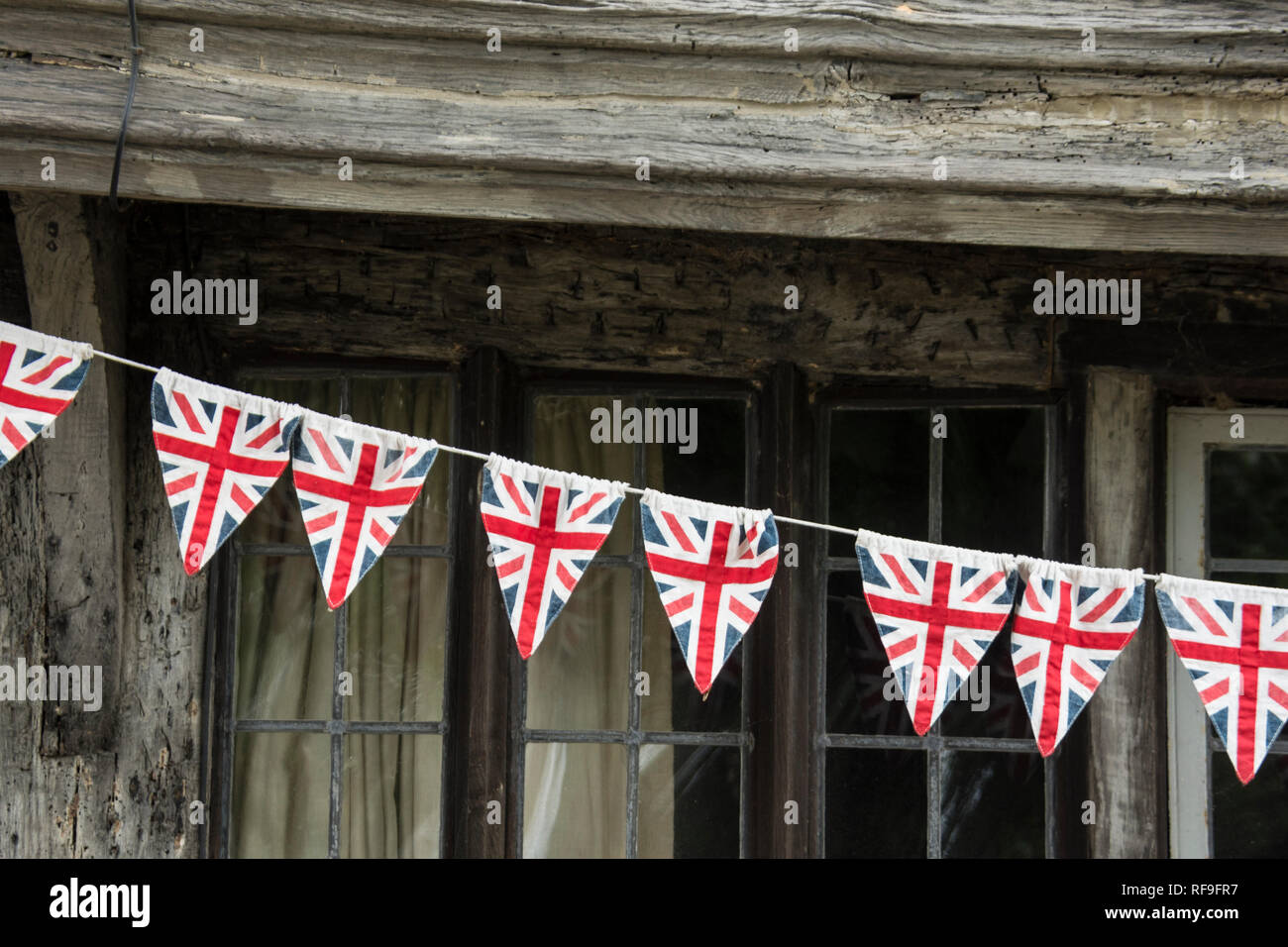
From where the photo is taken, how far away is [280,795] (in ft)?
Answer: 9.95

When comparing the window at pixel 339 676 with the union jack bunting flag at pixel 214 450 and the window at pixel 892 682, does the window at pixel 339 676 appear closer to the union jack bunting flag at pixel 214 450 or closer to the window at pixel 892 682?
the union jack bunting flag at pixel 214 450

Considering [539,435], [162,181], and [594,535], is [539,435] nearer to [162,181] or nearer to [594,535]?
[594,535]

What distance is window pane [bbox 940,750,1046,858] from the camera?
2961 millimetres

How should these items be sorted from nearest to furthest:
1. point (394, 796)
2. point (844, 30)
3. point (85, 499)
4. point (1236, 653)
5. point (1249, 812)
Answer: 1. point (1236, 653)
2. point (844, 30)
3. point (85, 499)
4. point (1249, 812)
5. point (394, 796)

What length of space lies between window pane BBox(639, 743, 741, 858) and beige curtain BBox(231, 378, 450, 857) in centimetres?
54

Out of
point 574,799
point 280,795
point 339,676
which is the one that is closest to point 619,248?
point 339,676

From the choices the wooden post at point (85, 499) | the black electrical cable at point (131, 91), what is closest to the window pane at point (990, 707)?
the wooden post at point (85, 499)

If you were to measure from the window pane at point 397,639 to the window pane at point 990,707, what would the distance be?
128 centimetres

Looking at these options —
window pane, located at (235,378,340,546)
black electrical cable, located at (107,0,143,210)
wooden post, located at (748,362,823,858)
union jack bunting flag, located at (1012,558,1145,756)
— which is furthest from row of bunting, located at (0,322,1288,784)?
window pane, located at (235,378,340,546)

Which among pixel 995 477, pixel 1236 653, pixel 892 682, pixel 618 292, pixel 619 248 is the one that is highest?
pixel 619 248

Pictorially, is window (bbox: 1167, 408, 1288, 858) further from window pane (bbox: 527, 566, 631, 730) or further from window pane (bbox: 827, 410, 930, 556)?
window pane (bbox: 527, 566, 631, 730)

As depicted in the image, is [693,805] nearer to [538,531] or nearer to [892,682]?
[892,682]

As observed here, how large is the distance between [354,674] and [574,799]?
0.64 metres
